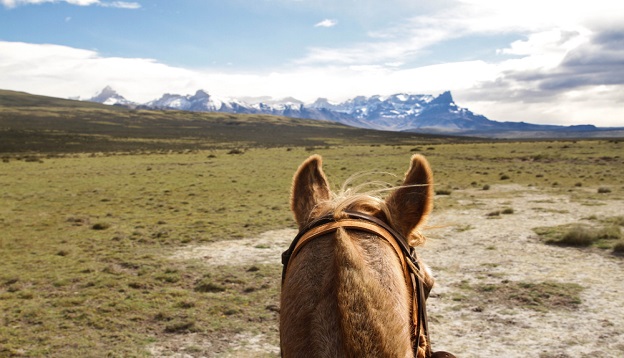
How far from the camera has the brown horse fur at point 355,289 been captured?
45.5 inches

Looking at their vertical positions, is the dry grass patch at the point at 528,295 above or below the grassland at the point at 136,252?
above

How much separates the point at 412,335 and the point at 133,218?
14.4 metres

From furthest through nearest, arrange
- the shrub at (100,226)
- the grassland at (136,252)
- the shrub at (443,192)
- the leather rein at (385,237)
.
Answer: the shrub at (443,192) → the shrub at (100,226) → the grassland at (136,252) → the leather rein at (385,237)

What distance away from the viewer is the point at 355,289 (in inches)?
48.1

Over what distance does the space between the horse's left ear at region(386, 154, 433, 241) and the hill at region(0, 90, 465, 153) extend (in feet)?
202

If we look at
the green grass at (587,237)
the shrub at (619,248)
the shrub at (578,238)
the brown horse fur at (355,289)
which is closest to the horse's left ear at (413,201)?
the brown horse fur at (355,289)

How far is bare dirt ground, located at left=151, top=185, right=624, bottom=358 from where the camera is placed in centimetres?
543

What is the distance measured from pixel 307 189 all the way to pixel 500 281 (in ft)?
22.9

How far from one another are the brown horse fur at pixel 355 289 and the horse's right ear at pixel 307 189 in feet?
0.66

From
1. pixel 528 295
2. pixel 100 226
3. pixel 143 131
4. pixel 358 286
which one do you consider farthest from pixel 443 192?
pixel 143 131

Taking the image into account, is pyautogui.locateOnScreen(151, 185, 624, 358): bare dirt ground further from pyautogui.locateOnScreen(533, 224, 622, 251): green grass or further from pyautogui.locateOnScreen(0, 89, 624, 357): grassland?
pyautogui.locateOnScreen(0, 89, 624, 357): grassland

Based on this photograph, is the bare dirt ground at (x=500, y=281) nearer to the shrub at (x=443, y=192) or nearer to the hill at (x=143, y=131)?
the shrub at (x=443, y=192)

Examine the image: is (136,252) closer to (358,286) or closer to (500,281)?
(500,281)

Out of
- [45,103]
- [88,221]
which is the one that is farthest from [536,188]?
[45,103]
